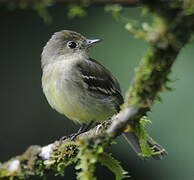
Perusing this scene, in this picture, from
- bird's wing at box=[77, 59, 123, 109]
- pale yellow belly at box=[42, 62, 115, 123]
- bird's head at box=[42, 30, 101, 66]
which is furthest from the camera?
bird's head at box=[42, 30, 101, 66]

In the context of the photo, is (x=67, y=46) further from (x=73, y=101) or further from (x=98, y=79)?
(x=73, y=101)

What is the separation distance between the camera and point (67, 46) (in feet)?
17.4

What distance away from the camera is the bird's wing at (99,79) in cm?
495

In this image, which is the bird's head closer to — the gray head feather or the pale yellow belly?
the gray head feather

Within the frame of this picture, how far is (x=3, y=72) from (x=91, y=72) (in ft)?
8.02

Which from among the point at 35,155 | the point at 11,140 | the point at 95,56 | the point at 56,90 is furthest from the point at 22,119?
the point at 35,155

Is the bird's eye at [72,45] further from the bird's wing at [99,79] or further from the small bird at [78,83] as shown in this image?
the bird's wing at [99,79]

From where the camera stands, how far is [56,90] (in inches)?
186

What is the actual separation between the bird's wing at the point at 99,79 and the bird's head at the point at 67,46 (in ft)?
0.45

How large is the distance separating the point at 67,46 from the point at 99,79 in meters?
0.50

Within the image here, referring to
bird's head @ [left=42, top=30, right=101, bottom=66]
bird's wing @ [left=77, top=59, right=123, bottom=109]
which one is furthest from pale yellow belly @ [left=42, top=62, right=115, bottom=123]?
bird's head @ [left=42, top=30, right=101, bottom=66]

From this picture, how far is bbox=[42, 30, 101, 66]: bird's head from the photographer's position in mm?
5211

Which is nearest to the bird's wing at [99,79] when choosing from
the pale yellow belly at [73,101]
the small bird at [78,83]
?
the small bird at [78,83]

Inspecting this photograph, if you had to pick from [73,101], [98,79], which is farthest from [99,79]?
[73,101]
